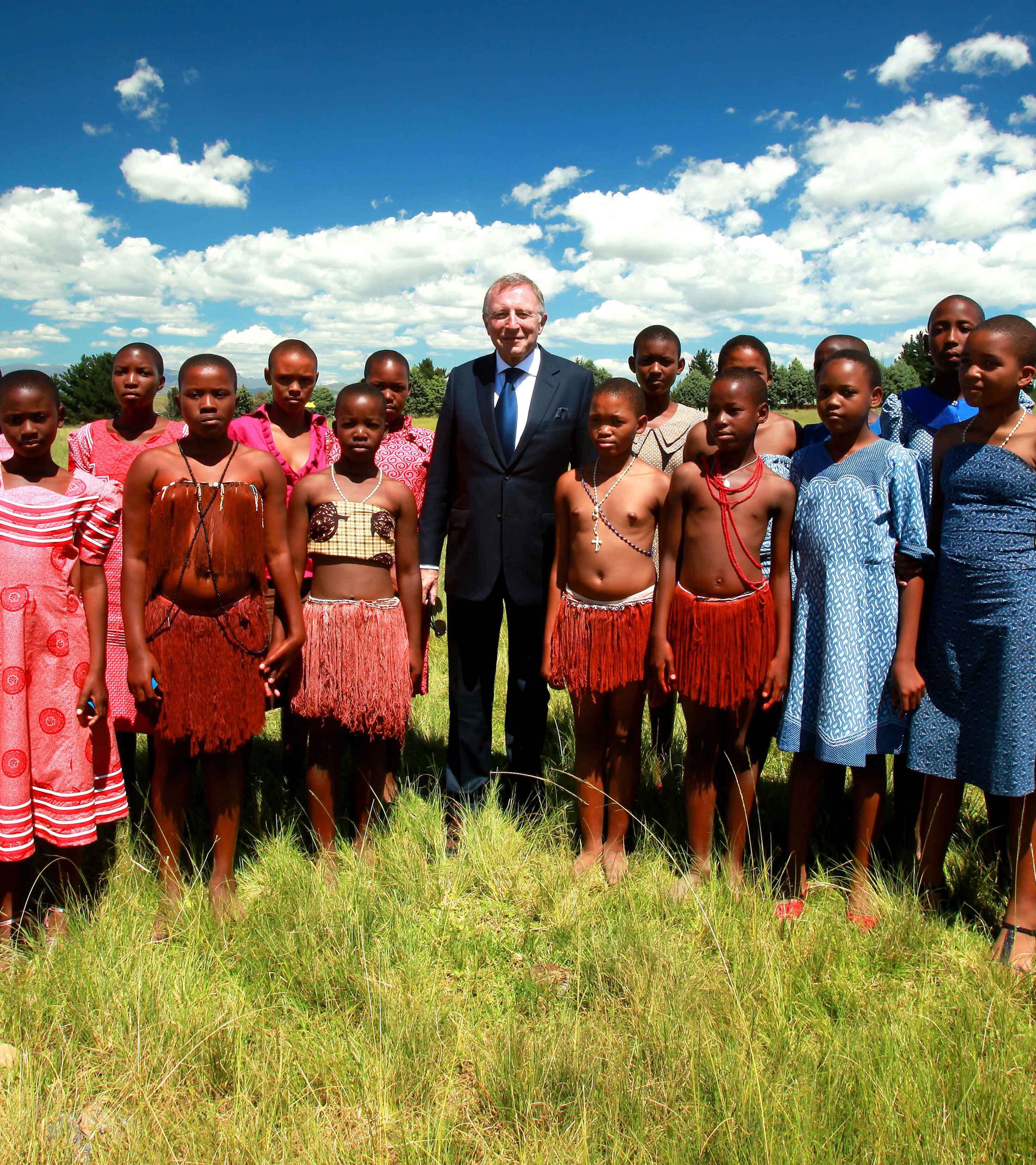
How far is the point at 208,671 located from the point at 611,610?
167cm

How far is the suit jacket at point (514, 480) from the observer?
3.98 meters

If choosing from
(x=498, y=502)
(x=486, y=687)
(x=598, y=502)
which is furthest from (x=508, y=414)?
(x=486, y=687)

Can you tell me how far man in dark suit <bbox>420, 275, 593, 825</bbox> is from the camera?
3986 mm

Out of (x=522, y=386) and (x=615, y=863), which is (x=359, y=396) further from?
(x=615, y=863)

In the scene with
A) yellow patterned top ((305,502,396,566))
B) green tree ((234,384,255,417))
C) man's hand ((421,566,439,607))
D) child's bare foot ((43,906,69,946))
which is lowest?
child's bare foot ((43,906,69,946))

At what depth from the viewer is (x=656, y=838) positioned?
12.4ft

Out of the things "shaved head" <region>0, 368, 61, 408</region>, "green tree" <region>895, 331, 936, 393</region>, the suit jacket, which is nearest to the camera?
"shaved head" <region>0, 368, 61, 408</region>

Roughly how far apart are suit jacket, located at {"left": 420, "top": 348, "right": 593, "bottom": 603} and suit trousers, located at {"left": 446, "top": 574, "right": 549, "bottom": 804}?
145mm

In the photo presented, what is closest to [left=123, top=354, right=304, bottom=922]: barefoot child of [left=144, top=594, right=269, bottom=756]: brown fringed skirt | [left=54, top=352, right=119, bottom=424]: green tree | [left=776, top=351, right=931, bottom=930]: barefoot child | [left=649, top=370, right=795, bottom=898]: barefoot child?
[left=144, top=594, right=269, bottom=756]: brown fringed skirt

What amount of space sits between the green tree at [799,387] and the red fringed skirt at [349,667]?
61.7m

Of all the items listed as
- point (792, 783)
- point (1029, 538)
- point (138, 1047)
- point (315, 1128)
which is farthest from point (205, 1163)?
point (1029, 538)

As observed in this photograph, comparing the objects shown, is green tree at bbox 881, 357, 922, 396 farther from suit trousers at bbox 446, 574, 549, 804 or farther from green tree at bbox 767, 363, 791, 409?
suit trousers at bbox 446, 574, 549, 804

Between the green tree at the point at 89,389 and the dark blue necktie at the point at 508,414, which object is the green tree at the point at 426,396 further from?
the dark blue necktie at the point at 508,414

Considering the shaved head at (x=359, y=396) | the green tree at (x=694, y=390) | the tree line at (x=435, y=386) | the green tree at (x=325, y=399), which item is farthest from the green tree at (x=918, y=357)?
the shaved head at (x=359, y=396)
